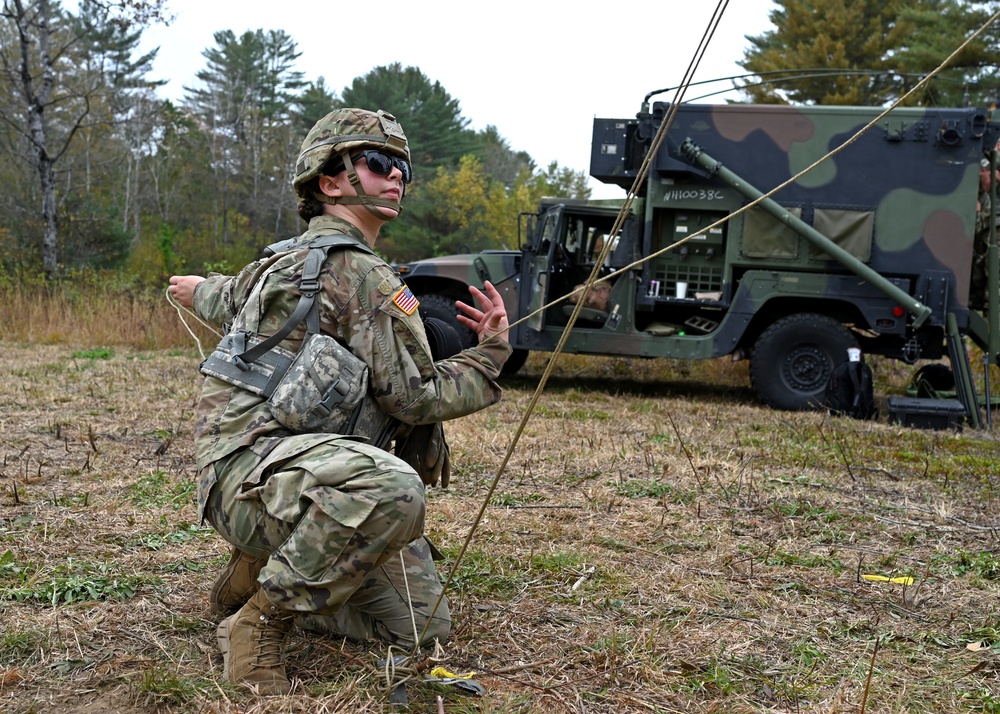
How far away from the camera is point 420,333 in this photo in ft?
7.98

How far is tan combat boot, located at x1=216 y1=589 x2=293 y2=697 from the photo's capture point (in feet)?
7.49

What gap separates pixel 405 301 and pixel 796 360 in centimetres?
618

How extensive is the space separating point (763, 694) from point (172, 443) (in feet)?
12.3

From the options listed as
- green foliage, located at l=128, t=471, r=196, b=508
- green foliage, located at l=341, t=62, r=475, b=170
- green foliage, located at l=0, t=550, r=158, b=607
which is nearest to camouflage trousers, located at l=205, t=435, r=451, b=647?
green foliage, located at l=0, t=550, r=158, b=607

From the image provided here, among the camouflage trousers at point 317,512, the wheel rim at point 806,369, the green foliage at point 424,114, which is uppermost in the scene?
the green foliage at point 424,114

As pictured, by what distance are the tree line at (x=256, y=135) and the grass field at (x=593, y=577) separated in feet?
→ 46.3

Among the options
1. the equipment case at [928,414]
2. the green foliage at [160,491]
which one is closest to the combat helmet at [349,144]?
the green foliage at [160,491]

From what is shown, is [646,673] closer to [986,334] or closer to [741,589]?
[741,589]

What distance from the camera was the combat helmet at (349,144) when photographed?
2.51 metres

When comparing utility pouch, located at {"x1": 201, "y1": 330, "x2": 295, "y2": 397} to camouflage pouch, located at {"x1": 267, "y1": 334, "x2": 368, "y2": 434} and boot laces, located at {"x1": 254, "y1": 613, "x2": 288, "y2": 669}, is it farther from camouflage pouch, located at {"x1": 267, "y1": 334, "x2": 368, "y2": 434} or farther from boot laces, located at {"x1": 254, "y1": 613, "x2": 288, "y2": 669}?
boot laces, located at {"x1": 254, "y1": 613, "x2": 288, "y2": 669}

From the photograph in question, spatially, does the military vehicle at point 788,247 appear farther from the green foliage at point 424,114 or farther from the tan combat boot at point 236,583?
the green foliage at point 424,114

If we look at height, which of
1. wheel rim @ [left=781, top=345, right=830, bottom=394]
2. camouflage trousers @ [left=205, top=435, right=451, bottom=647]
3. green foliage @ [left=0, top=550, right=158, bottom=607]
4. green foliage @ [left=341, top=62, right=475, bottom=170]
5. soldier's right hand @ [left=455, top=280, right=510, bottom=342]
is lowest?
green foliage @ [left=0, top=550, right=158, bottom=607]

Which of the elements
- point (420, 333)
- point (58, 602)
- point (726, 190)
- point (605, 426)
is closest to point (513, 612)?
point (420, 333)

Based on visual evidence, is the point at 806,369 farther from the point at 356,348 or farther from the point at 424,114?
the point at 424,114
